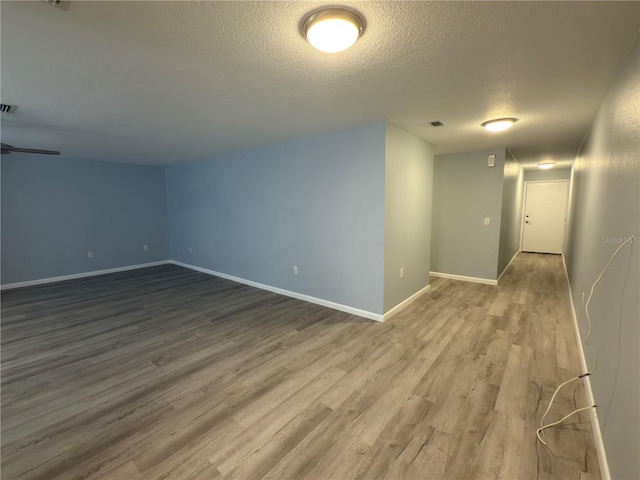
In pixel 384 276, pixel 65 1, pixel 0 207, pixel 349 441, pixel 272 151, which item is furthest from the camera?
pixel 0 207

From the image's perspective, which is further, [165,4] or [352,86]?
[352,86]

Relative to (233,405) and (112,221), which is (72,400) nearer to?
(233,405)

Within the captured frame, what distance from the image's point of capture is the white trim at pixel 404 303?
11.6 feet

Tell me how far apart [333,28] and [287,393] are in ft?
7.92

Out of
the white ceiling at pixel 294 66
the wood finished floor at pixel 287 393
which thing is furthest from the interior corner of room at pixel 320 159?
the wood finished floor at pixel 287 393

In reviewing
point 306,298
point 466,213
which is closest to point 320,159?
point 306,298

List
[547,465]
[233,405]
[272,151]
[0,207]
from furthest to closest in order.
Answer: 1. [0,207]
2. [272,151]
3. [233,405]
4. [547,465]

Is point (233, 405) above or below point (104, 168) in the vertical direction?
below

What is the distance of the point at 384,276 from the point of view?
3396 mm

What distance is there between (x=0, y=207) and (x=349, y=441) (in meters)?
6.74

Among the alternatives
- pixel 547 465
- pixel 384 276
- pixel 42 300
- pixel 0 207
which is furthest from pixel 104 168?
pixel 547 465

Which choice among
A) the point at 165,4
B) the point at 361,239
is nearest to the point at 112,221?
the point at 361,239

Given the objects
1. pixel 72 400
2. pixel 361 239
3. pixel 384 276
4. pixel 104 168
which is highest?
pixel 104 168

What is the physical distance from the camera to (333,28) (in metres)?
1.41
